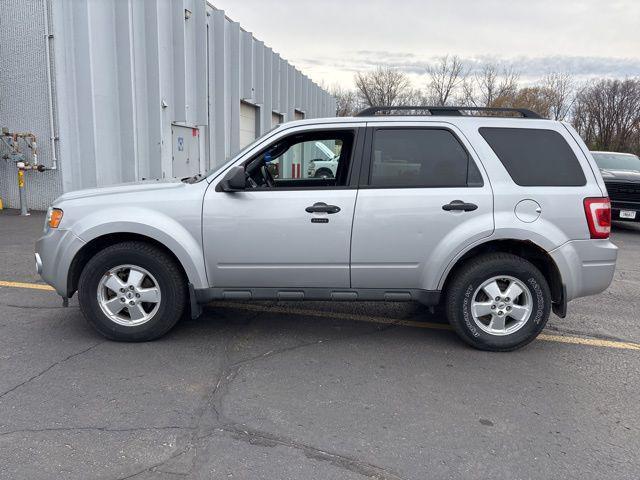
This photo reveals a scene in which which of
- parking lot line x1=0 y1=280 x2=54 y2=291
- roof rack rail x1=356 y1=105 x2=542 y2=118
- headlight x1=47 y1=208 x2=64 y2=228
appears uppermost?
roof rack rail x1=356 y1=105 x2=542 y2=118

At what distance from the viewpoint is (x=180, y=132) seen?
1465 centimetres

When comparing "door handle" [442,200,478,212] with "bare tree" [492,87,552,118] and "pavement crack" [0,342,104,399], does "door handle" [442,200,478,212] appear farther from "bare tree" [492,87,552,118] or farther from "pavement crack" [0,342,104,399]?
"bare tree" [492,87,552,118]

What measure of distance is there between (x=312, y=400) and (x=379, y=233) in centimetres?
146

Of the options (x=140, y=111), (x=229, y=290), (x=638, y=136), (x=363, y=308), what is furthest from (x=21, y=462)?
(x=638, y=136)

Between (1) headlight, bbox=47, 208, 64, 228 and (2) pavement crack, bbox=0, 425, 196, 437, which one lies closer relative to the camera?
(2) pavement crack, bbox=0, 425, 196, 437

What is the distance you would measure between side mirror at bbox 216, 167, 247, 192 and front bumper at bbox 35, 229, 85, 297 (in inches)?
49.8

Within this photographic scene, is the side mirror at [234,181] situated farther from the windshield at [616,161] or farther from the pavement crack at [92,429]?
the windshield at [616,161]

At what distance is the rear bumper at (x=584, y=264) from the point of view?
14.0ft

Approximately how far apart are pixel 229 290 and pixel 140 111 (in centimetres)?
994

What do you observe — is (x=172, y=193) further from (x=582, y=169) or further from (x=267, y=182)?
(x=582, y=169)

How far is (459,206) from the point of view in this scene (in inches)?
166

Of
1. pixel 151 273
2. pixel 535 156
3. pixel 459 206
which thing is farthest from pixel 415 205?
pixel 151 273

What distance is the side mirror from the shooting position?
417cm

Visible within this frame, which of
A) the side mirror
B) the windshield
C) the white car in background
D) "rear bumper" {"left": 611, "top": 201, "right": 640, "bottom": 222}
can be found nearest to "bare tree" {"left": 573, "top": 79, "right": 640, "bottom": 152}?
the windshield
